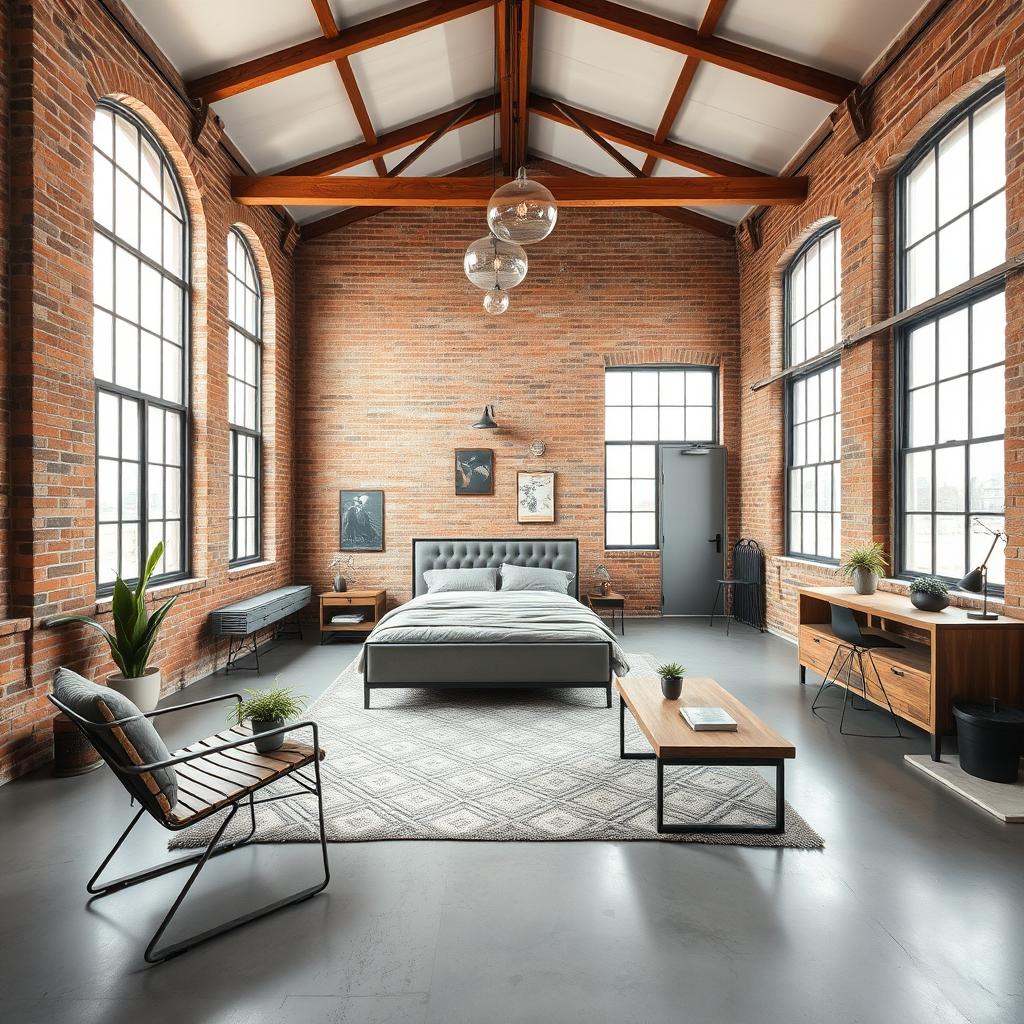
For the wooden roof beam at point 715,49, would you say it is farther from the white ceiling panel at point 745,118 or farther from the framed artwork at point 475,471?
the framed artwork at point 475,471

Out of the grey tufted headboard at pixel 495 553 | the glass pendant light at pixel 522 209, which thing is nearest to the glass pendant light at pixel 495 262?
the glass pendant light at pixel 522 209

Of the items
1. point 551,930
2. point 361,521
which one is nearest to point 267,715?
point 551,930

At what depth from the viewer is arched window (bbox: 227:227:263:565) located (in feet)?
23.3

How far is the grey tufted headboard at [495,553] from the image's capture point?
849 centimetres

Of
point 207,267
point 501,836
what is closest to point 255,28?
point 207,267

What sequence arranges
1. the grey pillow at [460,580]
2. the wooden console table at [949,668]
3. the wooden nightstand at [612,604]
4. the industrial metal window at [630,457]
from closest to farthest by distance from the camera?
the wooden console table at [949,668] < the grey pillow at [460,580] < the wooden nightstand at [612,604] < the industrial metal window at [630,457]

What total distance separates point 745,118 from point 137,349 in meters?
6.03

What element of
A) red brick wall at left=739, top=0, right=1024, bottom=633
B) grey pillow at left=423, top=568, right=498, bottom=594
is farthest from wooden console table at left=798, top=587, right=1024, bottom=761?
grey pillow at left=423, top=568, right=498, bottom=594

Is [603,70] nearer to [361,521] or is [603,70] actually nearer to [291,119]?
[291,119]

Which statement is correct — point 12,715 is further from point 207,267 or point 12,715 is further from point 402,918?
point 207,267

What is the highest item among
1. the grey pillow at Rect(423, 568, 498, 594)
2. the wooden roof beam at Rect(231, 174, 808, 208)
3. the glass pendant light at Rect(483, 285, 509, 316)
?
the wooden roof beam at Rect(231, 174, 808, 208)

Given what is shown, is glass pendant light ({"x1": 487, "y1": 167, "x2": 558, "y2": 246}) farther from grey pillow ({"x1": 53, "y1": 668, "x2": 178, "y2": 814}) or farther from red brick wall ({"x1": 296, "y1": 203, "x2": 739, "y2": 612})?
red brick wall ({"x1": 296, "y1": 203, "x2": 739, "y2": 612})

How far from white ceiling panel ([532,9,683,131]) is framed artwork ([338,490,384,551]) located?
528 cm

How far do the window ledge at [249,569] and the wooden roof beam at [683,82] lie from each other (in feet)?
21.2
